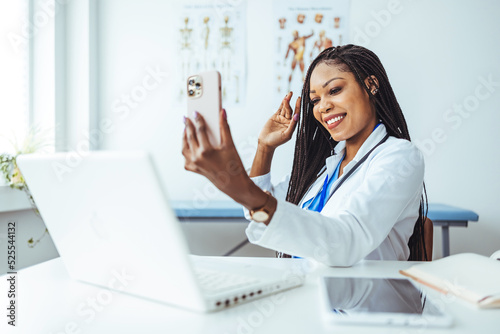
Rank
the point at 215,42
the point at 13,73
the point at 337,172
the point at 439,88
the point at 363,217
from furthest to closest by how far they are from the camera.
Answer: the point at 215,42 → the point at 439,88 → the point at 13,73 → the point at 337,172 → the point at 363,217

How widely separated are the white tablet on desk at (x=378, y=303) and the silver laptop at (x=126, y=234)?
0.09 m

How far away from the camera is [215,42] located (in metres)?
2.66

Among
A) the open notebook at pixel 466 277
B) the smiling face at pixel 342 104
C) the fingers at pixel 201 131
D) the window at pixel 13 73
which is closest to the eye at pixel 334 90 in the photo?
the smiling face at pixel 342 104

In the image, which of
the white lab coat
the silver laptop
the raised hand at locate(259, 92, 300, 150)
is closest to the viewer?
the silver laptop

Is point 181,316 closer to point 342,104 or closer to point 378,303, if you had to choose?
point 378,303

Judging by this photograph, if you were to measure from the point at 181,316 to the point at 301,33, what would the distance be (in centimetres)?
229

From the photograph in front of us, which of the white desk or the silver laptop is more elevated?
the silver laptop

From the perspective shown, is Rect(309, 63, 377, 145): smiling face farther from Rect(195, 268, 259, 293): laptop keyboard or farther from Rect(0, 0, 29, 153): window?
Rect(0, 0, 29, 153): window

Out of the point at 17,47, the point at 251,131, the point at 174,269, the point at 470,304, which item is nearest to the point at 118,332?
the point at 174,269

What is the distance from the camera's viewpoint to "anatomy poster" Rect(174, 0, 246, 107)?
2.63 meters

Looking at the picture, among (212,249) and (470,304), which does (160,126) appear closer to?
(212,249)

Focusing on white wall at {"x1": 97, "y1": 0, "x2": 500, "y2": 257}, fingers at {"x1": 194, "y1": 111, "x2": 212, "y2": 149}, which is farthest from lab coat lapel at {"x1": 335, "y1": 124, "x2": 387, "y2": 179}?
white wall at {"x1": 97, "y1": 0, "x2": 500, "y2": 257}

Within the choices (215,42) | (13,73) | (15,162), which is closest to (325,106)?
(15,162)

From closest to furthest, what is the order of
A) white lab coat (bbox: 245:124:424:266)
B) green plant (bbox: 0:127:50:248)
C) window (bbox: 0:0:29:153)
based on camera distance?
white lab coat (bbox: 245:124:424:266) < green plant (bbox: 0:127:50:248) < window (bbox: 0:0:29:153)
